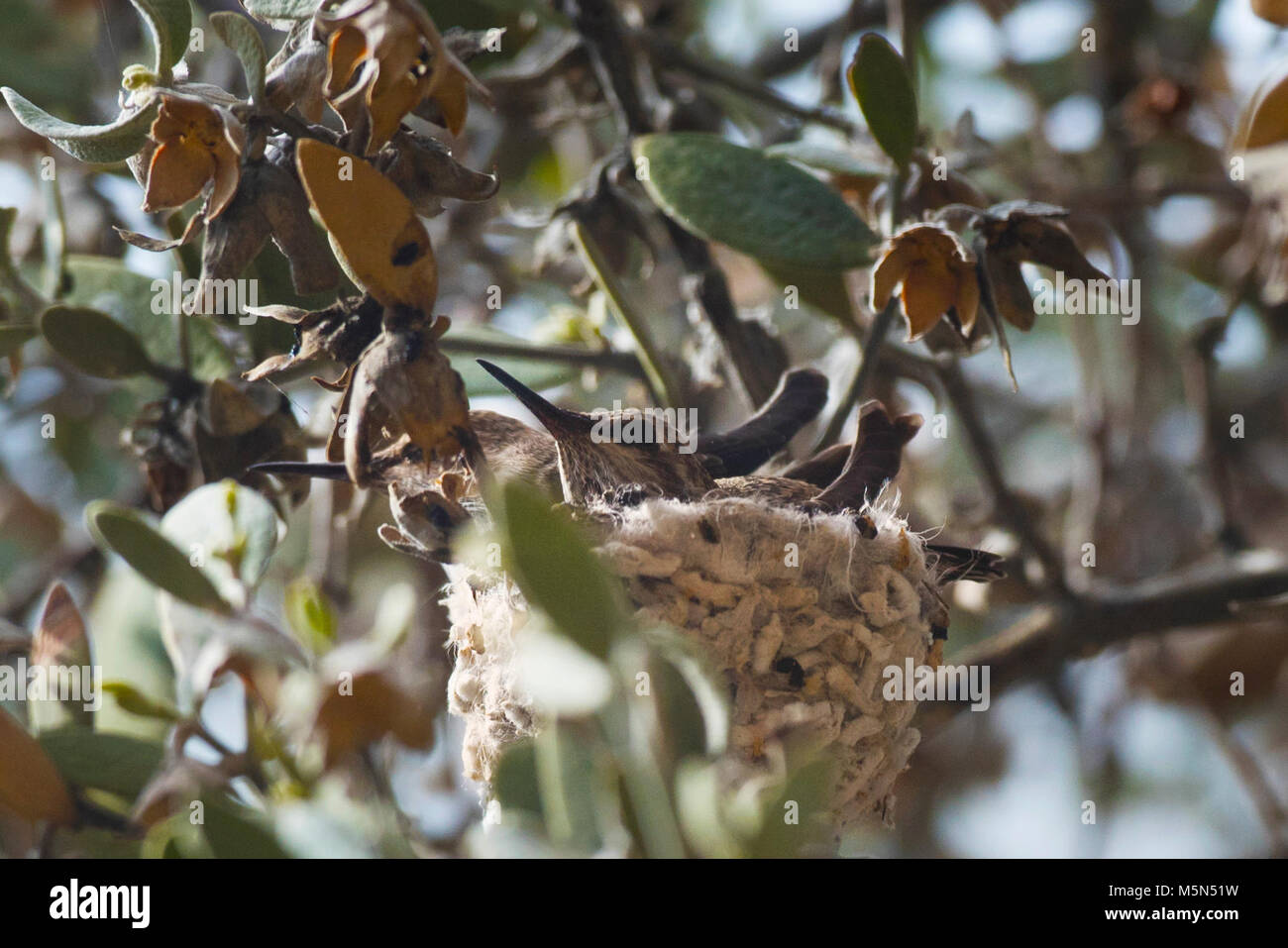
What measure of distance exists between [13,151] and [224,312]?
2183 millimetres

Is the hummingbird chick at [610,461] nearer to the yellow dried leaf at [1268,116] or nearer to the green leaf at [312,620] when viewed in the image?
the green leaf at [312,620]

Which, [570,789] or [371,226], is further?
[371,226]

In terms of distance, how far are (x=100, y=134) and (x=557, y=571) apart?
0.58 meters

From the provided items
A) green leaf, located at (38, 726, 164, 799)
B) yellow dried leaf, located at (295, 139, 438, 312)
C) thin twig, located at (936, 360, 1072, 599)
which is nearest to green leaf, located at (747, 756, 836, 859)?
yellow dried leaf, located at (295, 139, 438, 312)

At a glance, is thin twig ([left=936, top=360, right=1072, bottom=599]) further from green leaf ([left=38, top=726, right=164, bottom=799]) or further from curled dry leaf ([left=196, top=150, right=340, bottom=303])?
green leaf ([left=38, top=726, right=164, bottom=799])

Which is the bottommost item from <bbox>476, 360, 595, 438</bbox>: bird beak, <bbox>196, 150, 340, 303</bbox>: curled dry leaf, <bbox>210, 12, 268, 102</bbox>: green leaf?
<bbox>476, 360, 595, 438</bbox>: bird beak

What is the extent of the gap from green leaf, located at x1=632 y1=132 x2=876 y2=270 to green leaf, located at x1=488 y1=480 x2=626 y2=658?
69 centimetres

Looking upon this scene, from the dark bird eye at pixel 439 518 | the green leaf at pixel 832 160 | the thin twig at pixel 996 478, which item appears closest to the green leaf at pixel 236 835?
the dark bird eye at pixel 439 518

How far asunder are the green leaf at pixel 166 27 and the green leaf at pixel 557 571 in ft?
1.79

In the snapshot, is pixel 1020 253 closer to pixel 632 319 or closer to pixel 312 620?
pixel 632 319

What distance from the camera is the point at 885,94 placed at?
1.36 meters

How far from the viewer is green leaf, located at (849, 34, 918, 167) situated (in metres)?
1.33

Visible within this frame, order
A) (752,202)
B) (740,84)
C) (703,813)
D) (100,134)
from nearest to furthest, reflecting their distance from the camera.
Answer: (703,813) → (100,134) → (752,202) → (740,84)

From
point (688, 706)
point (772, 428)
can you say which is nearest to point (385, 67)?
point (688, 706)
